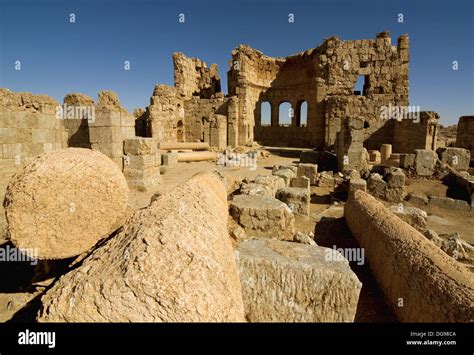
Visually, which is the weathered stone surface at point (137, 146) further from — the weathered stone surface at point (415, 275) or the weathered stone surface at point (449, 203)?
the weathered stone surface at point (449, 203)

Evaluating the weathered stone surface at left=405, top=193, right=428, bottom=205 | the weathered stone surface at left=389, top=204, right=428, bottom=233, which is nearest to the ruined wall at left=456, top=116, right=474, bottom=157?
the weathered stone surface at left=405, top=193, right=428, bottom=205

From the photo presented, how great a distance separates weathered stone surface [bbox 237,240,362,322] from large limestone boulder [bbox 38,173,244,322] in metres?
0.42

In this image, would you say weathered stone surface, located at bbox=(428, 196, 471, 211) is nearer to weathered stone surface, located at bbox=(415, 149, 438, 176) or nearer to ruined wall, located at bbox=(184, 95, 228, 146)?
weathered stone surface, located at bbox=(415, 149, 438, 176)

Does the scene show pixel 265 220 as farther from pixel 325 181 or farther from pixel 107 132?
pixel 325 181

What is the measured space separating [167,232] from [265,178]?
15.1 feet

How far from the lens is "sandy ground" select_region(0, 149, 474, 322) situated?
2.74 metres

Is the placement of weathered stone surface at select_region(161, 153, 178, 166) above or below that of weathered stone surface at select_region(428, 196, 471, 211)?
above

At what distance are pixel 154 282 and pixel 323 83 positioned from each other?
17.9 metres

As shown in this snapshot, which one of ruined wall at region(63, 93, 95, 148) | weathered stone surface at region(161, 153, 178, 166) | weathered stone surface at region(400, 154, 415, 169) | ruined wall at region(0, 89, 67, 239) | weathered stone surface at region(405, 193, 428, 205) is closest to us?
ruined wall at region(0, 89, 67, 239)

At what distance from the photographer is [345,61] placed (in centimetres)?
1644

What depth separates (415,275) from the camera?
238cm
